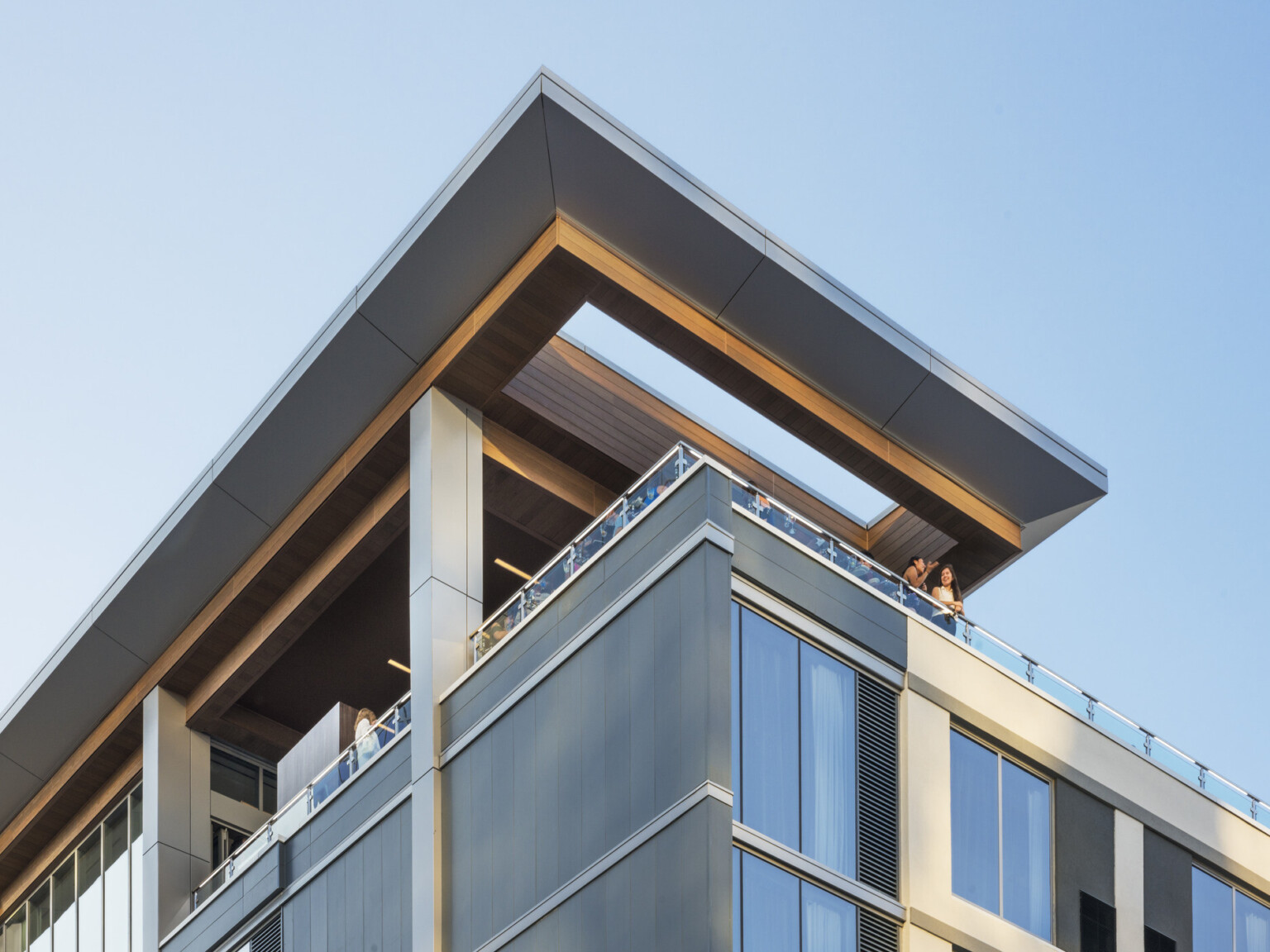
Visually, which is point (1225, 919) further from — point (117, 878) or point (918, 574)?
point (117, 878)

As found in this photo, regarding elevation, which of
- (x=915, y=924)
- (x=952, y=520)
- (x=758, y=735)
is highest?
(x=952, y=520)

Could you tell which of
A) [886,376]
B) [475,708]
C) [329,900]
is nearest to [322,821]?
[329,900]

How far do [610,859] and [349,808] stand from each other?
737 centimetres

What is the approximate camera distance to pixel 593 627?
85.0 ft

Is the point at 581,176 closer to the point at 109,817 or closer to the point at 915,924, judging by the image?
the point at 915,924

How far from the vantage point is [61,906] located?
4178cm

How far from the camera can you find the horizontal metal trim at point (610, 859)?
23.1 metres

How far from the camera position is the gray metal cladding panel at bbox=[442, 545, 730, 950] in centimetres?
2372

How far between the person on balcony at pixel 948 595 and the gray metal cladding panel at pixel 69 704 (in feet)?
50.7

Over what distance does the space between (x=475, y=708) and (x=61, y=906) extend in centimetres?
1816

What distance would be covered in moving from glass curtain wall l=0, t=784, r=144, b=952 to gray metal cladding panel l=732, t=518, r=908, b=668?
16826mm

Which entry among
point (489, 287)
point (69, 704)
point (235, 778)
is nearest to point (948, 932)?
point (489, 287)

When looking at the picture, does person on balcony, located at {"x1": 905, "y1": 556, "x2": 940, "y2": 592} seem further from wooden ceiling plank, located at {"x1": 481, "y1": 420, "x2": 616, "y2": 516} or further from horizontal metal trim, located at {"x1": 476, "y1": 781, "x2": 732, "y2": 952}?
horizontal metal trim, located at {"x1": 476, "y1": 781, "x2": 732, "y2": 952}

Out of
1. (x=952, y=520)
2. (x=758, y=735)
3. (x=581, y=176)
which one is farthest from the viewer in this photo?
(x=952, y=520)
